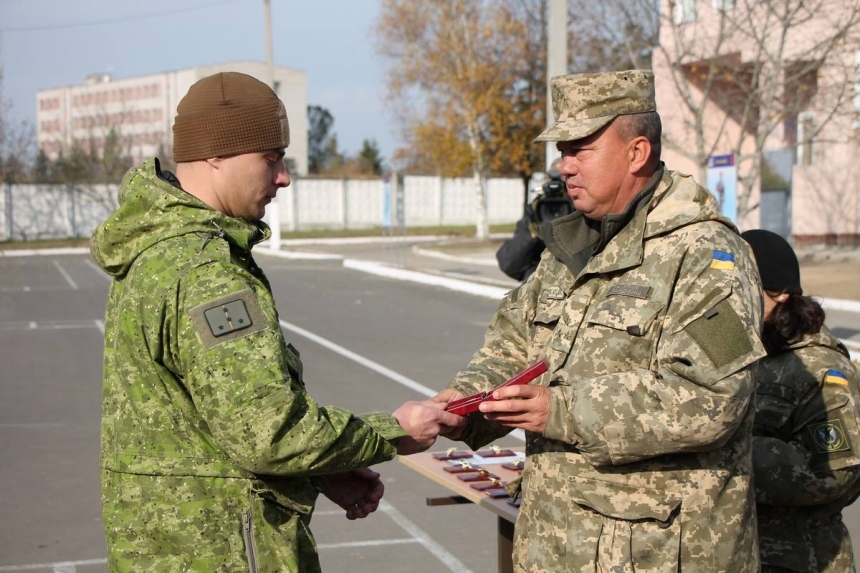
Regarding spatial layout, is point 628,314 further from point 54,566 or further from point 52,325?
point 52,325

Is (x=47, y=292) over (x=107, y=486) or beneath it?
beneath

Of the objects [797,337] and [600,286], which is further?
[797,337]

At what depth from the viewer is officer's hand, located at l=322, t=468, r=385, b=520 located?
9.51ft

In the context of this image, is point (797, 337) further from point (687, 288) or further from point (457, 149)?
point (457, 149)

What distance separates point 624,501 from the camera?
266 centimetres

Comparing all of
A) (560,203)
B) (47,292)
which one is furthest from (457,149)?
(560,203)

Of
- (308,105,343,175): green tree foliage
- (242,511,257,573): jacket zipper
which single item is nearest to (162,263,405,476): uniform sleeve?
(242,511,257,573): jacket zipper

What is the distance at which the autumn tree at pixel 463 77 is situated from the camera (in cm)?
3512

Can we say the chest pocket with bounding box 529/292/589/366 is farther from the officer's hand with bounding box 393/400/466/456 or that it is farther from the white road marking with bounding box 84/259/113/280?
the white road marking with bounding box 84/259/113/280

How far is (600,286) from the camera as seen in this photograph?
2.86 metres

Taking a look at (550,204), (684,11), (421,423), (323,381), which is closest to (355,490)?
(421,423)

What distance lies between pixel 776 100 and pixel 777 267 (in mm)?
16625

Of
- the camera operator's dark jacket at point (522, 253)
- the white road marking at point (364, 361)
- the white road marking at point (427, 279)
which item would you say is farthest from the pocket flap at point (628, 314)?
the white road marking at point (427, 279)

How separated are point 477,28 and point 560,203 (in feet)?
94.5
